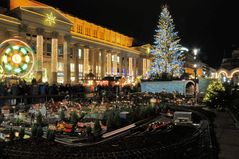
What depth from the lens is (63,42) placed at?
183ft

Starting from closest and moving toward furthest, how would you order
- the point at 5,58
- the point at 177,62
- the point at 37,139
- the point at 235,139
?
the point at 5,58 → the point at 37,139 → the point at 235,139 → the point at 177,62

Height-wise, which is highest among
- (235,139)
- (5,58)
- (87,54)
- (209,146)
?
(87,54)

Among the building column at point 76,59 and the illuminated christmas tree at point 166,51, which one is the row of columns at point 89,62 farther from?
the illuminated christmas tree at point 166,51

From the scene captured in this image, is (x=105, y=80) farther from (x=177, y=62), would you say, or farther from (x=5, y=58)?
(x=5, y=58)

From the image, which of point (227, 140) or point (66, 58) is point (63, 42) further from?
point (227, 140)

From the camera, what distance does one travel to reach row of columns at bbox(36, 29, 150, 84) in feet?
159

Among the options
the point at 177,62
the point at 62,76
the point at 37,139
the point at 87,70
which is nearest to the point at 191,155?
the point at 37,139

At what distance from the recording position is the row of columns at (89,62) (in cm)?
4859

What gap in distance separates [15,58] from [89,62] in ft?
212

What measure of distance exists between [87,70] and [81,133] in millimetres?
56307

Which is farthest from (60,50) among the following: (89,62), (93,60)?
(93,60)

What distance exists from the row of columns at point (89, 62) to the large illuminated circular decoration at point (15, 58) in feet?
89.2

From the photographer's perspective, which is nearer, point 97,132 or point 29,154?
point 29,154

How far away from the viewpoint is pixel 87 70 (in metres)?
65.8
